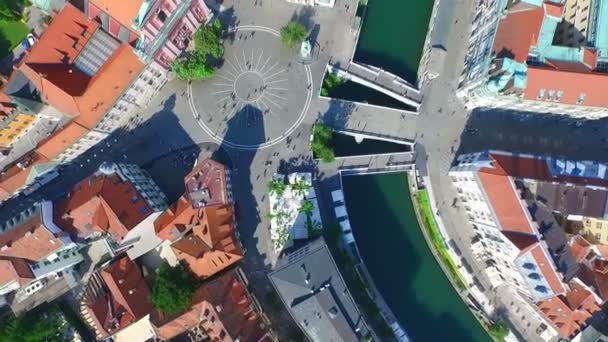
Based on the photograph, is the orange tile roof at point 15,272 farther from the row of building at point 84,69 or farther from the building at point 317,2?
the building at point 317,2

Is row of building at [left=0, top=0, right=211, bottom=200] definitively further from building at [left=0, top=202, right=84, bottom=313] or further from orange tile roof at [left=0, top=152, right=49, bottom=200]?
building at [left=0, top=202, right=84, bottom=313]

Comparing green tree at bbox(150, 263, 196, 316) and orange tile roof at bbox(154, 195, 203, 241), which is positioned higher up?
orange tile roof at bbox(154, 195, 203, 241)

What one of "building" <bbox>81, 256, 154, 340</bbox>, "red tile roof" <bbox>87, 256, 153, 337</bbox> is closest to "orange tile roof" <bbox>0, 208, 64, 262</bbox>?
"building" <bbox>81, 256, 154, 340</bbox>

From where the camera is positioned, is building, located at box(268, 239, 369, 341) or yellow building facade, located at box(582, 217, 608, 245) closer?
building, located at box(268, 239, 369, 341)

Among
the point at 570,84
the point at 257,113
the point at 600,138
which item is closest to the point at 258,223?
the point at 257,113

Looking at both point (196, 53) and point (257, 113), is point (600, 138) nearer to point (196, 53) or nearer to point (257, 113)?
point (257, 113)

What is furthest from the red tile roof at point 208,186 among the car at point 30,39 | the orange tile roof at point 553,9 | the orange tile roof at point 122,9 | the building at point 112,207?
the orange tile roof at point 553,9

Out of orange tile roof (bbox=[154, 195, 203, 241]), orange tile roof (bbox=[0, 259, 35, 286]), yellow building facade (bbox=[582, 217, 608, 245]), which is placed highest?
orange tile roof (bbox=[0, 259, 35, 286])
